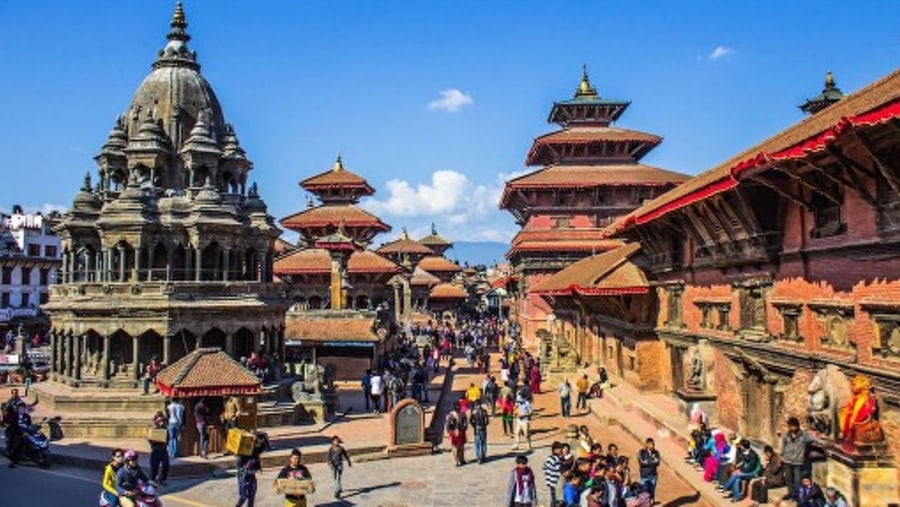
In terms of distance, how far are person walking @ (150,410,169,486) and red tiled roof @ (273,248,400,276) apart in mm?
28503

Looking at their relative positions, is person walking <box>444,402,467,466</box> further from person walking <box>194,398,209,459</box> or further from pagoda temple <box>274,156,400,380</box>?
pagoda temple <box>274,156,400,380</box>

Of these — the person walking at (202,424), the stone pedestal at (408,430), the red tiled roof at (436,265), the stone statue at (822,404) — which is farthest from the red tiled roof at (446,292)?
the stone statue at (822,404)

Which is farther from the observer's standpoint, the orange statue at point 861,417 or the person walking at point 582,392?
the person walking at point 582,392

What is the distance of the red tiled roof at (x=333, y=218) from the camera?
1998 inches

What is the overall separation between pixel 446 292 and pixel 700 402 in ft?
196

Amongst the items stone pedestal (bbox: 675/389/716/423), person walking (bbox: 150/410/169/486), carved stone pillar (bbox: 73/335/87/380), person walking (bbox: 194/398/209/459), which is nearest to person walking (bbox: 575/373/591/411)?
stone pedestal (bbox: 675/389/716/423)

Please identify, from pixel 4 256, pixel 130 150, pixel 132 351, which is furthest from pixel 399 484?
pixel 4 256

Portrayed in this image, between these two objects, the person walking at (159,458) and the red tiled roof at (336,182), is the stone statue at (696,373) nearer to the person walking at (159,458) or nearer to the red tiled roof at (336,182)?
the person walking at (159,458)

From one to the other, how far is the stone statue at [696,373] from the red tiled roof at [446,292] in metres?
56.9

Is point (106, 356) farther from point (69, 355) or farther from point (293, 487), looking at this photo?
point (293, 487)

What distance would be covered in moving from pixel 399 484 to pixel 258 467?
3692 millimetres

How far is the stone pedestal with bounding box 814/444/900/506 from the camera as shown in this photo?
11.2 m

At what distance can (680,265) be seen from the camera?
22.0 m

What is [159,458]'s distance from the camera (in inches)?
651
